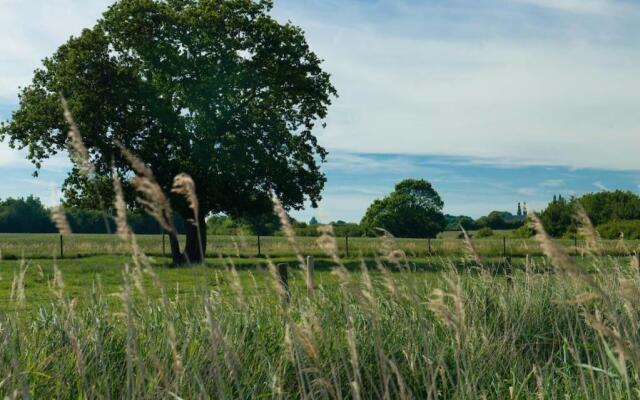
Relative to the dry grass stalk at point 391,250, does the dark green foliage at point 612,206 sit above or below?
above

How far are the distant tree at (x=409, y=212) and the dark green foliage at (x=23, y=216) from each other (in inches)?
1223

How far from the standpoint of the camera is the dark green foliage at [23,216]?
65.9m

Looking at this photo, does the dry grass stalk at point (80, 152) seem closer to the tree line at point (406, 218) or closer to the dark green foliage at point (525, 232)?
the dark green foliage at point (525, 232)

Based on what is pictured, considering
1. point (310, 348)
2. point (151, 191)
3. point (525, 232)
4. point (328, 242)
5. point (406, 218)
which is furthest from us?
point (406, 218)

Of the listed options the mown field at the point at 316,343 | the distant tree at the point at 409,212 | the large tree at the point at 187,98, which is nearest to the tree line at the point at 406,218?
the distant tree at the point at 409,212

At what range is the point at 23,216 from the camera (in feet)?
227

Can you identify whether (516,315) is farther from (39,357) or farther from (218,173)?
(218,173)

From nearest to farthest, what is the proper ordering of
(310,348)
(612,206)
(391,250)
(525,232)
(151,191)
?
(151,191)
(310,348)
(391,250)
(525,232)
(612,206)

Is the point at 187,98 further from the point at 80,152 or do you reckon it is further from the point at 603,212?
the point at 603,212

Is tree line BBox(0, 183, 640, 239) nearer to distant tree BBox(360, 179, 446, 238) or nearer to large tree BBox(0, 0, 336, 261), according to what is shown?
distant tree BBox(360, 179, 446, 238)

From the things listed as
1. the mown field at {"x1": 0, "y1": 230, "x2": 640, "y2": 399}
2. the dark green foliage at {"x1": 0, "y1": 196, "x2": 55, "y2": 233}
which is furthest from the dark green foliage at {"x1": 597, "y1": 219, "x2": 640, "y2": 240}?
the dark green foliage at {"x1": 0, "y1": 196, "x2": 55, "y2": 233}

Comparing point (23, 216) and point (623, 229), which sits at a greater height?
point (23, 216)

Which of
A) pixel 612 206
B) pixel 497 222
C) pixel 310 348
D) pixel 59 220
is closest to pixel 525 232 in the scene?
pixel 310 348

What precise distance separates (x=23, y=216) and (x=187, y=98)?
1844 inches
